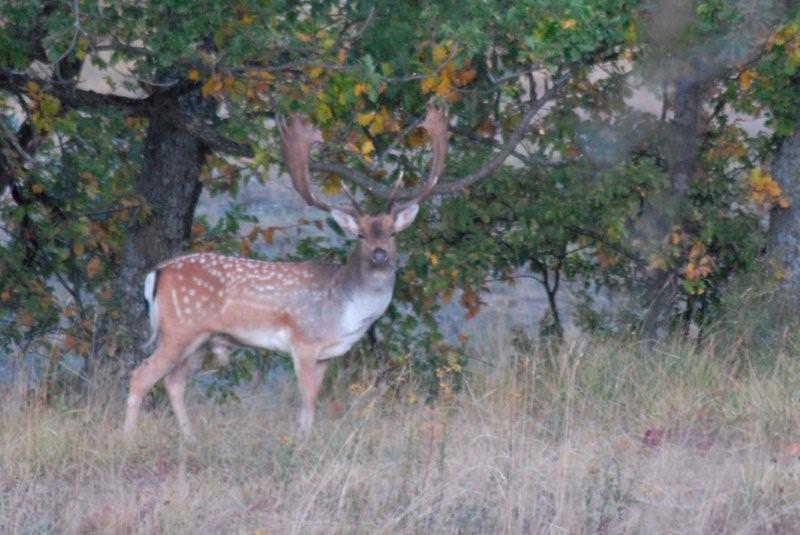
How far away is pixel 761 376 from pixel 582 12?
263 centimetres

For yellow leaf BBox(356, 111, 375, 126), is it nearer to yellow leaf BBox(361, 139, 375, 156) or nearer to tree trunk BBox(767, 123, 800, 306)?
yellow leaf BBox(361, 139, 375, 156)

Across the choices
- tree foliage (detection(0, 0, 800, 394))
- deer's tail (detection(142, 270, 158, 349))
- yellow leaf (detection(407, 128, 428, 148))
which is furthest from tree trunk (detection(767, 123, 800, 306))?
deer's tail (detection(142, 270, 158, 349))

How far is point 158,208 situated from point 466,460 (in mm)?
4052

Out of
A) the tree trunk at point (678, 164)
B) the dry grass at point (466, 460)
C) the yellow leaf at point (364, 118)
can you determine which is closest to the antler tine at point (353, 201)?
the yellow leaf at point (364, 118)

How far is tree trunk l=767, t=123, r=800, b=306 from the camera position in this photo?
11.0 metres

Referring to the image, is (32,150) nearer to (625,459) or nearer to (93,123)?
(93,123)

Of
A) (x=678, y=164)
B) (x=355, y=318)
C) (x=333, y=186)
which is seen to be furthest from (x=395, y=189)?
(x=678, y=164)

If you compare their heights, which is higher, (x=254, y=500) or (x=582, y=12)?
(x=582, y=12)

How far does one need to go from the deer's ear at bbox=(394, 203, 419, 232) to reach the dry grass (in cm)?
111

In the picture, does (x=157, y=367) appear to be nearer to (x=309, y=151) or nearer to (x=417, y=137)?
(x=309, y=151)

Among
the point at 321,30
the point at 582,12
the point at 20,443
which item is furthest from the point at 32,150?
the point at 582,12

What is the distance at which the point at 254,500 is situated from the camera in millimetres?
7562

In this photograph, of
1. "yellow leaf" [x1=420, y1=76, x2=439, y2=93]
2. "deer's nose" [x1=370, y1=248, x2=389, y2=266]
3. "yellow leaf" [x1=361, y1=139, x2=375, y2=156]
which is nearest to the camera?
"yellow leaf" [x1=420, y1=76, x2=439, y2=93]

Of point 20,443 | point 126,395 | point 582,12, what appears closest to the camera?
point 20,443
